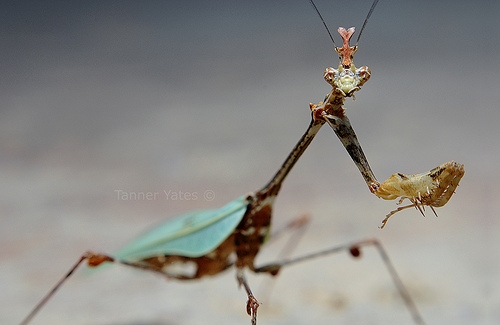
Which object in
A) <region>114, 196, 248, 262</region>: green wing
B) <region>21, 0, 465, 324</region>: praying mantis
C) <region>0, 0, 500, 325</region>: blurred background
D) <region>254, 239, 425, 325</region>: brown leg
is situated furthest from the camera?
<region>0, 0, 500, 325</region>: blurred background

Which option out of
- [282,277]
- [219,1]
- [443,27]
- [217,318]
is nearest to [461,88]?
[443,27]

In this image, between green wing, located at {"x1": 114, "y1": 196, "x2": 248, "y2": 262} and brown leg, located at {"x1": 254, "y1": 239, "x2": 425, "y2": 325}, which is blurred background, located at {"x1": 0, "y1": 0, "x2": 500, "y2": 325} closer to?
brown leg, located at {"x1": 254, "y1": 239, "x2": 425, "y2": 325}

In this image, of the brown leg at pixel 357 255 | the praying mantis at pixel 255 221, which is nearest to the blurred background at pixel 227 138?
the brown leg at pixel 357 255

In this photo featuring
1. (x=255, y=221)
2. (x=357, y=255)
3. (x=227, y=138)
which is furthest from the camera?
(x=227, y=138)

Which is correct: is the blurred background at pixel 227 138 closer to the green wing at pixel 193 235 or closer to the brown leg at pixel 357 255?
the brown leg at pixel 357 255

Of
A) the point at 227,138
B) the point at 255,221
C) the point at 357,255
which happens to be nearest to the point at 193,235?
the point at 255,221

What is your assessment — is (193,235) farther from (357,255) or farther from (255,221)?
(357,255)

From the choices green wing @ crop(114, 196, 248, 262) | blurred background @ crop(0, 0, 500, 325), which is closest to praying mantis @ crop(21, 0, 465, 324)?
green wing @ crop(114, 196, 248, 262)
